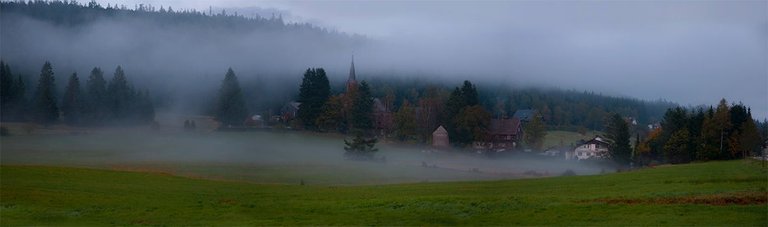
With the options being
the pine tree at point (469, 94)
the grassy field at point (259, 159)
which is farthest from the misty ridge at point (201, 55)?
the grassy field at point (259, 159)

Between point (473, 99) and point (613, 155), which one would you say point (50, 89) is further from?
point (613, 155)

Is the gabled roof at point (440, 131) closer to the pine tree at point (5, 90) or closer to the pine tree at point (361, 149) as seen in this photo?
the pine tree at point (361, 149)

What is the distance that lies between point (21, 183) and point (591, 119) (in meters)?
62.9

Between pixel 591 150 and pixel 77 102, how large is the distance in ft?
181

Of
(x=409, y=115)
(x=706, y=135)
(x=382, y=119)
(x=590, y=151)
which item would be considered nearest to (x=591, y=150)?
(x=590, y=151)

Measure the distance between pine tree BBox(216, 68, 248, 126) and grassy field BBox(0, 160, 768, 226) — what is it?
158 feet

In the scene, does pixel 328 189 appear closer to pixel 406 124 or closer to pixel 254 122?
pixel 406 124

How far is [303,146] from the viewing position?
87.0 meters

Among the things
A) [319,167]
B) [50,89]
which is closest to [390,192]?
[319,167]

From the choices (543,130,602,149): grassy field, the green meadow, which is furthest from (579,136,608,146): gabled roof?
the green meadow

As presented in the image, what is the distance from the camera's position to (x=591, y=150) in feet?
286

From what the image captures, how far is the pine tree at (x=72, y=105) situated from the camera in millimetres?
80062

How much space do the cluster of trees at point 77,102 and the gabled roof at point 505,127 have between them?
129 ft

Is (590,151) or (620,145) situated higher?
(620,145)
